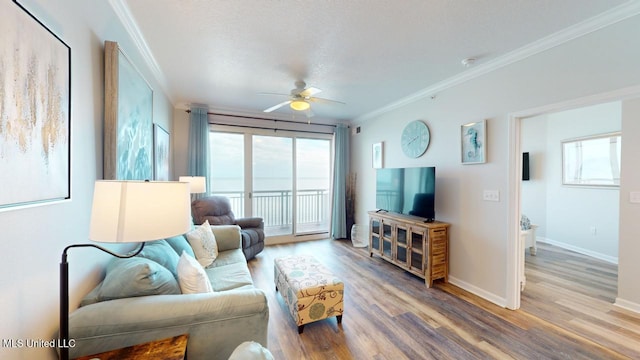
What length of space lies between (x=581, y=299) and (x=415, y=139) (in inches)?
98.1

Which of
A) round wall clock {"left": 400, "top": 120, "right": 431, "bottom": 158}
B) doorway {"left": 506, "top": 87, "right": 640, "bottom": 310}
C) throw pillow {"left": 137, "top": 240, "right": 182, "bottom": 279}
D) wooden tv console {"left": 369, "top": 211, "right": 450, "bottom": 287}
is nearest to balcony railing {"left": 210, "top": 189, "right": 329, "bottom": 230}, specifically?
wooden tv console {"left": 369, "top": 211, "right": 450, "bottom": 287}

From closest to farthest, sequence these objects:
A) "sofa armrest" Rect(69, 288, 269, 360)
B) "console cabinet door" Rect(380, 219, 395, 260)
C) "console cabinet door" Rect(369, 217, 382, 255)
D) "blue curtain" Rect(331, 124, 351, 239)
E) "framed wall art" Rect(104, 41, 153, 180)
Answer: "sofa armrest" Rect(69, 288, 269, 360) < "framed wall art" Rect(104, 41, 153, 180) < "console cabinet door" Rect(380, 219, 395, 260) < "console cabinet door" Rect(369, 217, 382, 255) < "blue curtain" Rect(331, 124, 351, 239)

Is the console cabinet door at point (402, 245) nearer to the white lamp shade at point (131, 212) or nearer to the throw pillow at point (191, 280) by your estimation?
the throw pillow at point (191, 280)

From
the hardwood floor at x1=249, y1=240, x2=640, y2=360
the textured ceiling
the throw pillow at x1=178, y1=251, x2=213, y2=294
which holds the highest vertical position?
the textured ceiling

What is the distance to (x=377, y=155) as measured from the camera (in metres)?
4.40

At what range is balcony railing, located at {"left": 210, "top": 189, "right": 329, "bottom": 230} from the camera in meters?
4.65

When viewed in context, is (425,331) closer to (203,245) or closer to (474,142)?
(474,142)

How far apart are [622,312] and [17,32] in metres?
4.48

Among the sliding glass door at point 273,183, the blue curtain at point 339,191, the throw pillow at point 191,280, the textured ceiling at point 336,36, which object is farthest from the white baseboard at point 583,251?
the throw pillow at point 191,280

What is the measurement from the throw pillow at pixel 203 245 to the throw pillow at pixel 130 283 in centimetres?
104

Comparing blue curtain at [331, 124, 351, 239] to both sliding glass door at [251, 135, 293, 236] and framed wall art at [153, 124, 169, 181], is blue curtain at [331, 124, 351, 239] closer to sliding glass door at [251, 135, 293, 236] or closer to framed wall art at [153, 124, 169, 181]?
sliding glass door at [251, 135, 293, 236]

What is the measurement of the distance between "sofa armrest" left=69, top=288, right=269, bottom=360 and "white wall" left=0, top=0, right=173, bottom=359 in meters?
0.14

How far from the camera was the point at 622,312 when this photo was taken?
225 centimetres

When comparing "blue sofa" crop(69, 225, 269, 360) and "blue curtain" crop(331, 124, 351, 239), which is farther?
"blue curtain" crop(331, 124, 351, 239)
